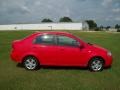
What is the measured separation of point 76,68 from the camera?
12461 mm

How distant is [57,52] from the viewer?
38.3ft

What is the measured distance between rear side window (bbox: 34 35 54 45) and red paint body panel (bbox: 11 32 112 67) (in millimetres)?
→ 145

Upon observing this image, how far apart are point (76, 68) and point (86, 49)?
113cm

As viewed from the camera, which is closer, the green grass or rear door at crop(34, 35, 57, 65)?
the green grass

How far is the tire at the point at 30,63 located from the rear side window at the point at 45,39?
697 millimetres

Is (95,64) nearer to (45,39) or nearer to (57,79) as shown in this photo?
(45,39)

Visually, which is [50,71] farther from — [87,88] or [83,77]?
[87,88]

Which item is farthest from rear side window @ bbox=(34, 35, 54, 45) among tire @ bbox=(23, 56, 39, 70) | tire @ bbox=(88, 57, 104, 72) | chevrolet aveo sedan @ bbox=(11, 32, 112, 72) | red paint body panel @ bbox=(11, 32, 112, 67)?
tire @ bbox=(88, 57, 104, 72)

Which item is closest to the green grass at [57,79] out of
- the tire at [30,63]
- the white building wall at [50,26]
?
the tire at [30,63]

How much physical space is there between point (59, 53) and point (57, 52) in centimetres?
9

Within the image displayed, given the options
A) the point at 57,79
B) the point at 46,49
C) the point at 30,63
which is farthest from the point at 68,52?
the point at 57,79

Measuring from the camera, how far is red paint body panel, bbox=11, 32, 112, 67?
460 inches

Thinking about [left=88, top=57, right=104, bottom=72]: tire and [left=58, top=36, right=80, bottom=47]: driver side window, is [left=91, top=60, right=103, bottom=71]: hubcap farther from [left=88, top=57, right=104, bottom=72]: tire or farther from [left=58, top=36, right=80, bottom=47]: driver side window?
[left=58, top=36, right=80, bottom=47]: driver side window

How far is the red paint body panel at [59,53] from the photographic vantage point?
1167 cm
